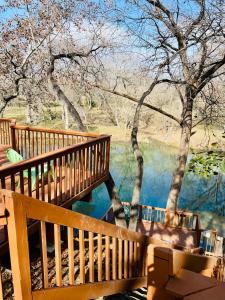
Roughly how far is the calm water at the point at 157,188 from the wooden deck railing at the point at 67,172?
26.6ft

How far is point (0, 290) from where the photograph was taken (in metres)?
1.49

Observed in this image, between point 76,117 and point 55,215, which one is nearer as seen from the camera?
point 55,215

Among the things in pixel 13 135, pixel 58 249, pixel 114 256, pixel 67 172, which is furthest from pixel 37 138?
pixel 58 249

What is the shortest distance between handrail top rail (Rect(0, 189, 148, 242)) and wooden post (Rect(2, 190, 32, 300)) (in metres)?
0.02

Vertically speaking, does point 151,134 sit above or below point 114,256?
below

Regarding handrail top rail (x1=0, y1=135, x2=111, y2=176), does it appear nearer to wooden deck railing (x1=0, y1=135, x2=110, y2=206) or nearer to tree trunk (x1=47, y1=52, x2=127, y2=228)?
wooden deck railing (x1=0, y1=135, x2=110, y2=206)

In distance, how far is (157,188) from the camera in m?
16.4

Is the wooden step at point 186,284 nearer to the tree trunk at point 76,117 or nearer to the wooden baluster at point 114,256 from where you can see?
the wooden baluster at point 114,256

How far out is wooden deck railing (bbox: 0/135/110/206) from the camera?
3.68 meters

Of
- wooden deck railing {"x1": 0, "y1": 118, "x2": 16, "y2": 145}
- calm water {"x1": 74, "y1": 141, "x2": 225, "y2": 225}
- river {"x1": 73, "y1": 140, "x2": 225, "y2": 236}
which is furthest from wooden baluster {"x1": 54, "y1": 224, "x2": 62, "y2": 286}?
calm water {"x1": 74, "y1": 141, "x2": 225, "y2": 225}

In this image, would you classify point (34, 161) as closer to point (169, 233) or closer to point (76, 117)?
point (76, 117)

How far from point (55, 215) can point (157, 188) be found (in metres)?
15.1

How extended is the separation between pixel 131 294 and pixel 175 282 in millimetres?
2583

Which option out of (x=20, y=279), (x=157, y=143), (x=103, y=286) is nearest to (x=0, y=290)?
(x=20, y=279)
